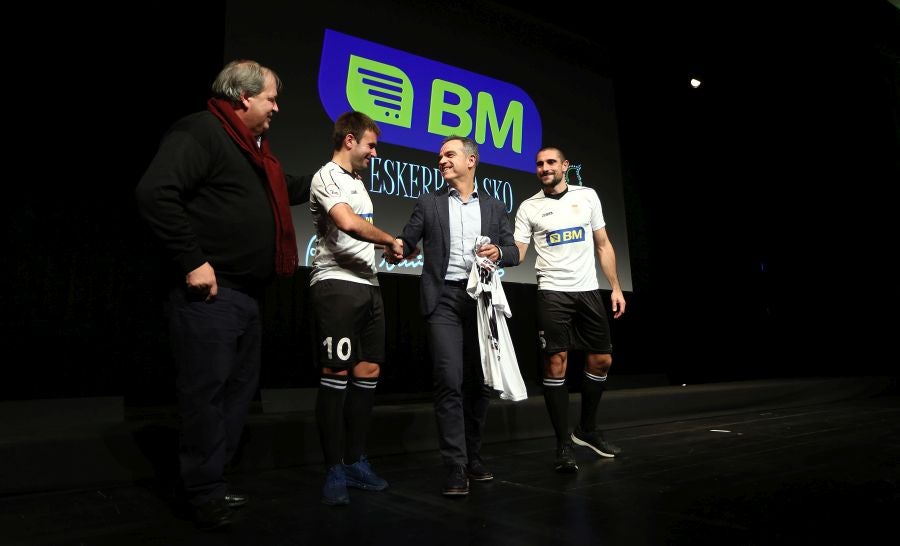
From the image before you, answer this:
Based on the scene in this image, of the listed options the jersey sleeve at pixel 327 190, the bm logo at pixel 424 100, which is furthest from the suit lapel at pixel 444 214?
the bm logo at pixel 424 100

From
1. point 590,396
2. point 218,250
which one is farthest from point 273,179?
point 590,396

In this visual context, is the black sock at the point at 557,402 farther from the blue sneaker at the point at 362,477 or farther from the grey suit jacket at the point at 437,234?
the blue sneaker at the point at 362,477

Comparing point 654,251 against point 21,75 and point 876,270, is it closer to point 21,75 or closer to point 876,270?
point 876,270

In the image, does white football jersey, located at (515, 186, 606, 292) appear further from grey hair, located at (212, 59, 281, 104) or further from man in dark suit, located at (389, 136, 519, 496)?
grey hair, located at (212, 59, 281, 104)

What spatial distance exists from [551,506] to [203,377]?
1.09 meters

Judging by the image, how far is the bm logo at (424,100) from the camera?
12.1ft

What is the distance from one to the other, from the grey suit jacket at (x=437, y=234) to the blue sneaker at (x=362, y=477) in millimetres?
586

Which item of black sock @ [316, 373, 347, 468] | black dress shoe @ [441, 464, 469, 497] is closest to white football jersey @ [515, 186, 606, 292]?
black dress shoe @ [441, 464, 469, 497]

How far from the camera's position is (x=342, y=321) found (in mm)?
1837

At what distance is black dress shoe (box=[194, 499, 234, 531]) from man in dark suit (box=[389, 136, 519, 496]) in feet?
A: 2.34

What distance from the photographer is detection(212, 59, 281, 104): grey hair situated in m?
1.68

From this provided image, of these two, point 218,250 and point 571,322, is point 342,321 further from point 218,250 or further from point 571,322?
point 571,322

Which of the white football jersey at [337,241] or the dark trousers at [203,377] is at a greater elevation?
the white football jersey at [337,241]

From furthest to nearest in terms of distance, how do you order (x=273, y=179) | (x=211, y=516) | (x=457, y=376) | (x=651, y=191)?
(x=651, y=191) < (x=457, y=376) < (x=273, y=179) < (x=211, y=516)
